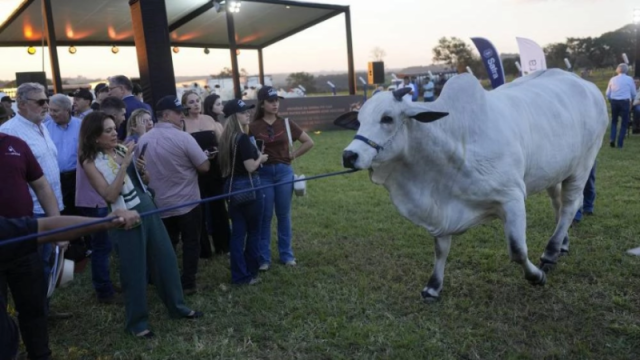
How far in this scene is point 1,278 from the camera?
110 inches

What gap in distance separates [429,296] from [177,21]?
51.7 ft

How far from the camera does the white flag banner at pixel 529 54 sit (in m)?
8.24

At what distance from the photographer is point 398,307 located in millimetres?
3977

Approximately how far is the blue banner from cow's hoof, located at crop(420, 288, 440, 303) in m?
5.05

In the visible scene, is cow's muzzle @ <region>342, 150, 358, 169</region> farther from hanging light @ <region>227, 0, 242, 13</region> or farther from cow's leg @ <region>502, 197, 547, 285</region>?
hanging light @ <region>227, 0, 242, 13</region>

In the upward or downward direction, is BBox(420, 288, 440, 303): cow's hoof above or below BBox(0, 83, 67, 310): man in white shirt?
below

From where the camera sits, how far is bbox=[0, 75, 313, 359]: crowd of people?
3004 mm

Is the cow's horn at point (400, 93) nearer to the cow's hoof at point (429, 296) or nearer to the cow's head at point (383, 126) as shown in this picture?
the cow's head at point (383, 126)

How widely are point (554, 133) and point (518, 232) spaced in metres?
1.03

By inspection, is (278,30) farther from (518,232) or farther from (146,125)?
(518,232)

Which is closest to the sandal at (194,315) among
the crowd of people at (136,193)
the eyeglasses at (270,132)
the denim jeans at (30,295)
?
the crowd of people at (136,193)

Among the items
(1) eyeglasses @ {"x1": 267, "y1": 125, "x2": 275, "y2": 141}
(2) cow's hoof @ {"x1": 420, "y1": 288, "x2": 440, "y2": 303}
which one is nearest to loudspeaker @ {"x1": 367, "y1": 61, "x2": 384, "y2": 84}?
(1) eyeglasses @ {"x1": 267, "y1": 125, "x2": 275, "y2": 141}

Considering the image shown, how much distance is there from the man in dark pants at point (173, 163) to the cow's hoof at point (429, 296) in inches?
79.5

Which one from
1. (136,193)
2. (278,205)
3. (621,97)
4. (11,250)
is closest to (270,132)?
(278,205)
